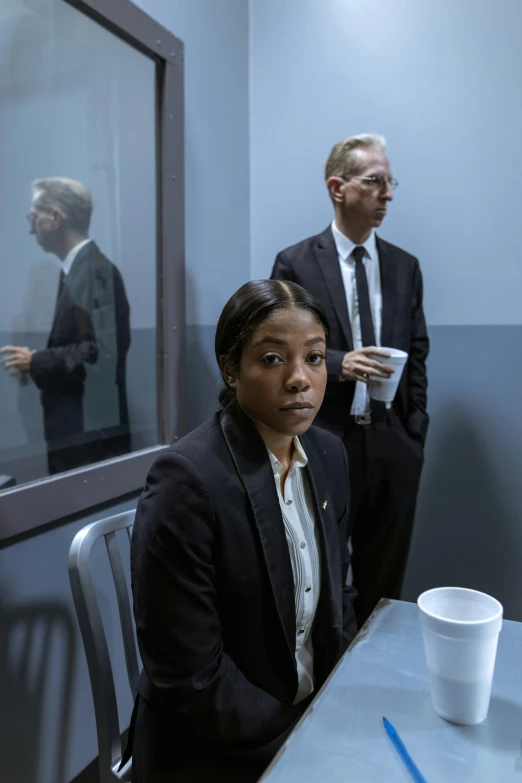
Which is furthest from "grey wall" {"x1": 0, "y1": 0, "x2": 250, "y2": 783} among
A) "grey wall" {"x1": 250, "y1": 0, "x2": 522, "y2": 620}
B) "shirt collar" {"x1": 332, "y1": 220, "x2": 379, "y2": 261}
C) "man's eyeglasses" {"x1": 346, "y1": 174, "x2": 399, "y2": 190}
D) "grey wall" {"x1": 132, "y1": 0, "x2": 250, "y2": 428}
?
"man's eyeglasses" {"x1": 346, "y1": 174, "x2": 399, "y2": 190}

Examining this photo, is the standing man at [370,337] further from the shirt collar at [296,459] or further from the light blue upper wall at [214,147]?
the shirt collar at [296,459]

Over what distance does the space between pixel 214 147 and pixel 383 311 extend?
3.01ft

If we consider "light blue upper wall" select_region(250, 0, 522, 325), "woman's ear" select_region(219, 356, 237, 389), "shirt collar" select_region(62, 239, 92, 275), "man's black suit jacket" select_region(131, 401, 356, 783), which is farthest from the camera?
"light blue upper wall" select_region(250, 0, 522, 325)

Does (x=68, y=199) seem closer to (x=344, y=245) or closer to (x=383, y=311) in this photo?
(x=344, y=245)

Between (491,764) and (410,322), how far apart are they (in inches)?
62.8

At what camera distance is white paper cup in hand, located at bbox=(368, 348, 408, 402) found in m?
1.76

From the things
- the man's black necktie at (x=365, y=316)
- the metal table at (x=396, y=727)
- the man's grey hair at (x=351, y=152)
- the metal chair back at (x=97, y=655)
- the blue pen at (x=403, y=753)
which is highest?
the man's grey hair at (x=351, y=152)

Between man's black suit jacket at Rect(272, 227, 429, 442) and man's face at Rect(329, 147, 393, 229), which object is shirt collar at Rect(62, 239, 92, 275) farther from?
man's face at Rect(329, 147, 393, 229)

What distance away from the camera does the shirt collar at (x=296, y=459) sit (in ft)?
3.48

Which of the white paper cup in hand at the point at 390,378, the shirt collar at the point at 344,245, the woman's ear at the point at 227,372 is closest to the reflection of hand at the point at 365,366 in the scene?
the white paper cup in hand at the point at 390,378

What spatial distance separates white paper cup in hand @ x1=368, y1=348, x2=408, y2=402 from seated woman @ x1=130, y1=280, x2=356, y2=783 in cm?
75

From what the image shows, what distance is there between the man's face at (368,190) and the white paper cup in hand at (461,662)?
1482 mm

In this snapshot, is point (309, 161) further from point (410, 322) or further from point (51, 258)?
point (51, 258)

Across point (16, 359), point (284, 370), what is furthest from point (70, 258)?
point (284, 370)
